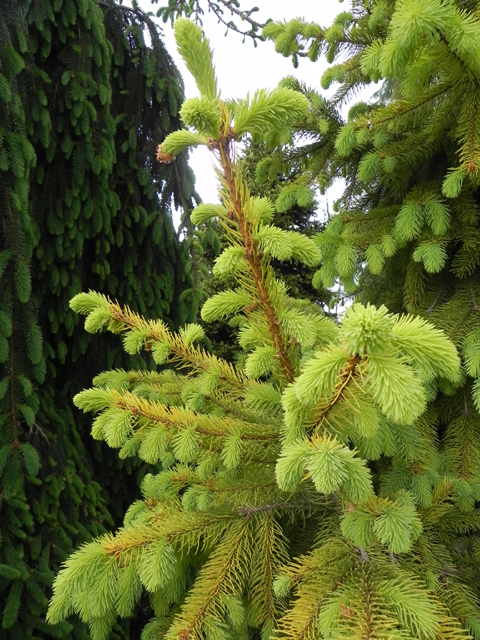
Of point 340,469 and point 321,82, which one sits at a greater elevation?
point 321,82

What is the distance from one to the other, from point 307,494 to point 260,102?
34.2 inches

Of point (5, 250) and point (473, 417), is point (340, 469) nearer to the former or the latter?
point (473, 417)

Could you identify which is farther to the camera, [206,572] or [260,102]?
[206,572]

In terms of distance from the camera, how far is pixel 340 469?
735mm

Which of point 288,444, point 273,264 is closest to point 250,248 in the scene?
point 288,444

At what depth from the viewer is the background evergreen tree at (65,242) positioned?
79.7 inches

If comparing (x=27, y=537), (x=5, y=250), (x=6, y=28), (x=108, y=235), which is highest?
(x=6, y=28)

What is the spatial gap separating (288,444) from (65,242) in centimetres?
198

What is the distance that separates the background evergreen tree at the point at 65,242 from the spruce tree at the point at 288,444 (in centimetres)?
92

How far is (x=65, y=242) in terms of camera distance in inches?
97.9

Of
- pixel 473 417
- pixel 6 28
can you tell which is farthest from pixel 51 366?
pixel 473 417

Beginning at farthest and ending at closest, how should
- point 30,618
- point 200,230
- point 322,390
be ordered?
point 200,230 → point 30,618 → point 322,390

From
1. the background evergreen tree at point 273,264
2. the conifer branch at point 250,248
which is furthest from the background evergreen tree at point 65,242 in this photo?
the background evergreen tree at point 273,264

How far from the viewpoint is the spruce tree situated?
76cm
